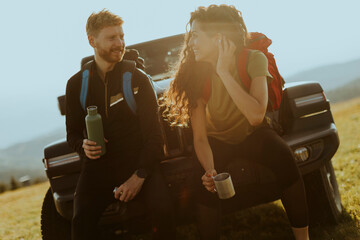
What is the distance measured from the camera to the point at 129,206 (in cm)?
272

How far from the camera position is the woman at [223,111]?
2434mm

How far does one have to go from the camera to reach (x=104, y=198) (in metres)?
2.63

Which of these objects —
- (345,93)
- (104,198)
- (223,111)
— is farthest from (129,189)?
(345,93)

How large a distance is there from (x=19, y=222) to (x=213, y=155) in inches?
225

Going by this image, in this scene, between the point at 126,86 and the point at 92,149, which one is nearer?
the point at 92,149

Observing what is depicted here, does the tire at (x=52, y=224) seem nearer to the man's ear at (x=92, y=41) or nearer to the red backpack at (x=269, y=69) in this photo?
the man's ear at (x=92, y=41)

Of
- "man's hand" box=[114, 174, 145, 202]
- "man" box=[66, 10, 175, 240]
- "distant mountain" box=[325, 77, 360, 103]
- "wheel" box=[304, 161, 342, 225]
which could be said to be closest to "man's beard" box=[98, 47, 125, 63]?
"man" box=[66, 10, 175, 240]

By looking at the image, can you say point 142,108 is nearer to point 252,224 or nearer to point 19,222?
point 252,224

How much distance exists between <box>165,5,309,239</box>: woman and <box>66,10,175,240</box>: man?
0.81 ft

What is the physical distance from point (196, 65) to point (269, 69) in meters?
0.54

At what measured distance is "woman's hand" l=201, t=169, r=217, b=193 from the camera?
242cm

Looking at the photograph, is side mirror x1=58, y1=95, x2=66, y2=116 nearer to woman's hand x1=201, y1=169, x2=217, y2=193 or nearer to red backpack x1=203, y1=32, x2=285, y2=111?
red backpack x1=203, y1=32, x2=285, y2=111

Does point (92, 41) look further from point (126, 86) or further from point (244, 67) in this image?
point (244, 67)

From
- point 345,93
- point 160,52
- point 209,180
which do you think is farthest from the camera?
point 345,93
